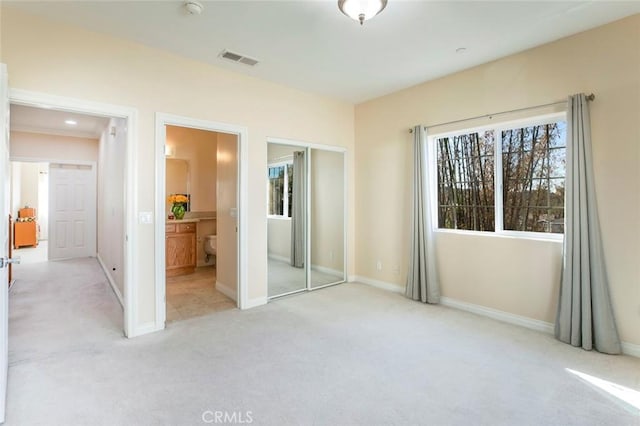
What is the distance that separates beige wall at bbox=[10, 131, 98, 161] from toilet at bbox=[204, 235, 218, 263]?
12.1ft

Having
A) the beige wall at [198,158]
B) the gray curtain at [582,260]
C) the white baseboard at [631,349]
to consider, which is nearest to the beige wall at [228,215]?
the beige wall at [198,158]

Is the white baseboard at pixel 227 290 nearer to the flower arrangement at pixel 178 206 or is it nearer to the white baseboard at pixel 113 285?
the white baseboard at pixel 113 285

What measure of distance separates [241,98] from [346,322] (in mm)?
2855

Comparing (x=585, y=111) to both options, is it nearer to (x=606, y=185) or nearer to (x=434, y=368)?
(x=606, y=185)

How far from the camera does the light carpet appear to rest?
1939mm

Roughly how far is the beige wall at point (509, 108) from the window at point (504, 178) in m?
0.24

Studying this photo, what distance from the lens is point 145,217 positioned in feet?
10.3

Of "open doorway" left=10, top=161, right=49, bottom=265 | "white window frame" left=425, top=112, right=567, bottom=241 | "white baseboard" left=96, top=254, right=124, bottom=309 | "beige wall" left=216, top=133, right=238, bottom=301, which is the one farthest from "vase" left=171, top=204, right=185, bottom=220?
"white window frame" left=425, top=112, right=567, bottom=241

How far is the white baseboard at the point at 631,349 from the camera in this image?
105 inches

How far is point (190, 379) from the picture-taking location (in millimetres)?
2309

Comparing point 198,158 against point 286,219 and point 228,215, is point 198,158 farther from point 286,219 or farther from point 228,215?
point 286,219

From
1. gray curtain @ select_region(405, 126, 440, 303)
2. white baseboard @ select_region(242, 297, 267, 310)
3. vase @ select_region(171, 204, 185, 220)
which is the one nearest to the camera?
white baseboard @ select_region(242, 297, 267, 310)

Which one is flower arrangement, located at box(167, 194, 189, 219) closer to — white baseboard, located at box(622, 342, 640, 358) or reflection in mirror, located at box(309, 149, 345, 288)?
reflection in mirror, located at box(309, 149, 345, 288)

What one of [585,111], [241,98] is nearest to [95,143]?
[241,98]
